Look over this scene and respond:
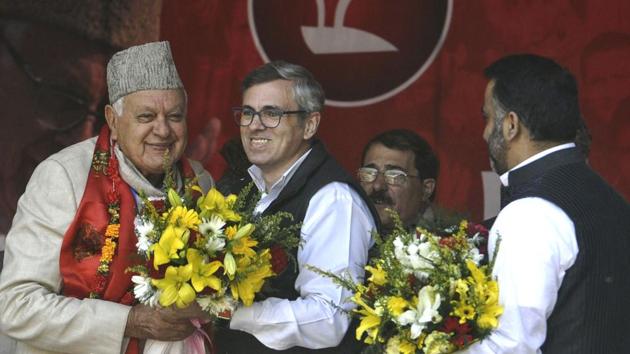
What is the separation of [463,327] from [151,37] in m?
3.14

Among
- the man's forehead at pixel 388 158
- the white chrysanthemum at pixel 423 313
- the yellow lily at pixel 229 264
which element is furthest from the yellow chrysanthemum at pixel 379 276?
the man's forehead at pixel 388 158

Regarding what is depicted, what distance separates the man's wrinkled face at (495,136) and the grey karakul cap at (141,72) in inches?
43.1

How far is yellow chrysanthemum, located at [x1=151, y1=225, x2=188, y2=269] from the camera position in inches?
116

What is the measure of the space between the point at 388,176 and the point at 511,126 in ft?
4.92

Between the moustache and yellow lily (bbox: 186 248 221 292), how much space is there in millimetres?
1630

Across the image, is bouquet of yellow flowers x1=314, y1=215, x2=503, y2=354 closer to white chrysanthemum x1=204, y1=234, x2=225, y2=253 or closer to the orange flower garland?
white chrysanthemum x1=204, y1=234, x2=225, y2=253

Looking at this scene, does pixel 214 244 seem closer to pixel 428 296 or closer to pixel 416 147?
pixel 428 296

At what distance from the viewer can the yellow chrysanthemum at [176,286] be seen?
2.96 metres

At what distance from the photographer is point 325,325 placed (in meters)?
3.27

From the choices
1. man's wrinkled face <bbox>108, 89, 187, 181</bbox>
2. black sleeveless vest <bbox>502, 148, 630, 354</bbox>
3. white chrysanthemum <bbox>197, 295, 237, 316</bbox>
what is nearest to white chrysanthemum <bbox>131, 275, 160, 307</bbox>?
white chrysanthemum <bbox>197, 295, 237, 316</bbox>

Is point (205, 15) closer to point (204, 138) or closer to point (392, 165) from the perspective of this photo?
point (204, 138)

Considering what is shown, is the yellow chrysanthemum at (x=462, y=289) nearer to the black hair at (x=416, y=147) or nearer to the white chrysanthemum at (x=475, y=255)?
the white chrysanthemum at (x=475, y=255)

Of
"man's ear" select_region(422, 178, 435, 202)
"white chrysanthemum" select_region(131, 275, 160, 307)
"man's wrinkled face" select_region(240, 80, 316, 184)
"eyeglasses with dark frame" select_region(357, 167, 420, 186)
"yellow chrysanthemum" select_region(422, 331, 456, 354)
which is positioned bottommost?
"yellow chrysanthemum" select_region(422, 331, 456, 354)

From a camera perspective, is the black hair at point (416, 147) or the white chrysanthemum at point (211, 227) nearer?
the white chrysanthemum at point (211, 227)
